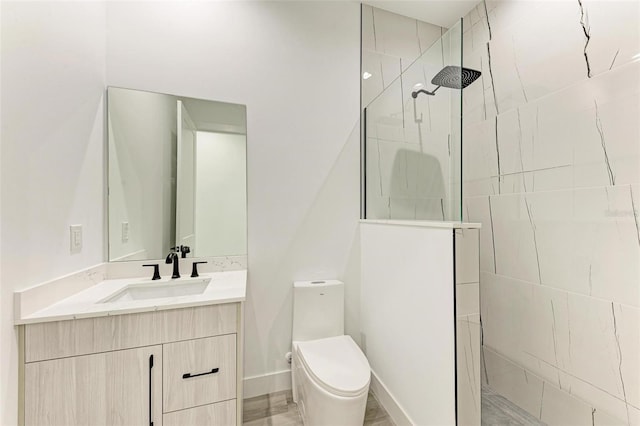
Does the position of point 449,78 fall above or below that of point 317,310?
above

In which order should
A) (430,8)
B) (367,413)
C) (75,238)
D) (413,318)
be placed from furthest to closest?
(430,8), (367,413), (413,318), (75,238)

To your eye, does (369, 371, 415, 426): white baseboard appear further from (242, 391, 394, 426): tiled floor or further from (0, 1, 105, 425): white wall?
(0, 1, 105, 425): white wall

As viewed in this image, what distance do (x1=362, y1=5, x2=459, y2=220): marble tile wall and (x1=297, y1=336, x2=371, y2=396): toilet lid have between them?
2.78 feet

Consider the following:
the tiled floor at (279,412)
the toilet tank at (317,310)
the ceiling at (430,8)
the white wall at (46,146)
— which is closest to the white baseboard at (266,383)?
the tiled floor at (279,412)

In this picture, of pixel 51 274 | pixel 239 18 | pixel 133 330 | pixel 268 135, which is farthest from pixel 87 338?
pixel 239 18

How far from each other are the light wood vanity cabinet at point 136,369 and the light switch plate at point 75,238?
0.41 meters

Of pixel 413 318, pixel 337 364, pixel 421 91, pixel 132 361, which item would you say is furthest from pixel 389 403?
pixel 421 91

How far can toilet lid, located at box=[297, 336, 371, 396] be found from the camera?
1315mm

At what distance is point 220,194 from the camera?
1775 millimetres

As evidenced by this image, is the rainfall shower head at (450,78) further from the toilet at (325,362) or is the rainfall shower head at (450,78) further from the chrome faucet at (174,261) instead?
the chrome faucet at (174,261)

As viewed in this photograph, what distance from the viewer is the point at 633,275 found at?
1252mm

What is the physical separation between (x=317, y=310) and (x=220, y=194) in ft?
3.26

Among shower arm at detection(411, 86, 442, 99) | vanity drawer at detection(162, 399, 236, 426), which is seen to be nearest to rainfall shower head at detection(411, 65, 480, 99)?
shower arm at detection(411, 86, 442, 99)

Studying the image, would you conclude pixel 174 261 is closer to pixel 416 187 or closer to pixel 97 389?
pixel 97 389
